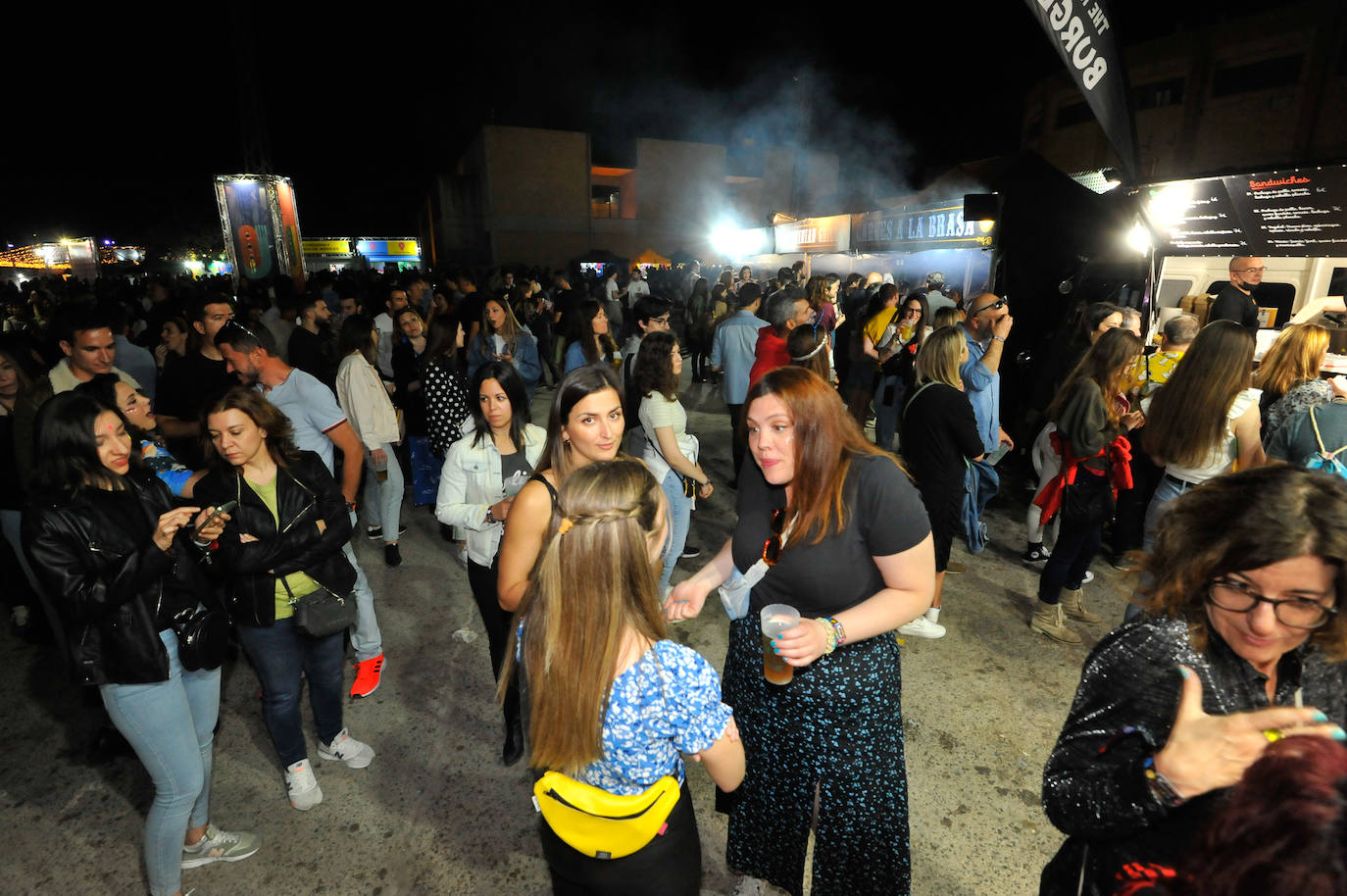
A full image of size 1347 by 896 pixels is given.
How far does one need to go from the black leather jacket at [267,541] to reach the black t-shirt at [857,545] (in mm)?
2001

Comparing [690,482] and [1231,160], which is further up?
[1231,160]

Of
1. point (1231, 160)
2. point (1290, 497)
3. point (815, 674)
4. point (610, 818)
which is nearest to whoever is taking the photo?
point (1290, 497)

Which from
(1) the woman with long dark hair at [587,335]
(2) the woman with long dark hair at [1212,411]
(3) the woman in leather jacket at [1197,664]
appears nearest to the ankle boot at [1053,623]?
(2) the woman with long dark hair at [1212,411]

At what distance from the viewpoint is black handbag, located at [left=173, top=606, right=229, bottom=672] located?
7.48 feet

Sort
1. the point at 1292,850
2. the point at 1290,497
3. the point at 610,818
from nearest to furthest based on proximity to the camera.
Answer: the point at 1292,850, the point at 1290,497, the point at 610,818

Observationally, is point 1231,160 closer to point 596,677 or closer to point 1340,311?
point 1340,311

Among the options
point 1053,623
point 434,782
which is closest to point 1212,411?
point 1053,623

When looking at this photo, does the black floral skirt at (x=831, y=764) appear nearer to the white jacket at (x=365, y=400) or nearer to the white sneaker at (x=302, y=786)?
the white sneaker at (x=302, y=786)

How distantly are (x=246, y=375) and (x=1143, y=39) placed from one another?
2913 cm

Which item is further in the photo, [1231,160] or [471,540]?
[1231,160]

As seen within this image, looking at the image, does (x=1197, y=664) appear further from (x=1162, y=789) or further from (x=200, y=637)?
(x=200, y=637)

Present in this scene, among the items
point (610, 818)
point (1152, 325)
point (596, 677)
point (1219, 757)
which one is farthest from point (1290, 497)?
point (1152, 325)

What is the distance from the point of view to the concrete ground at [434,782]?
102 inches

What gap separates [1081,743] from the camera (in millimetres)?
1342
